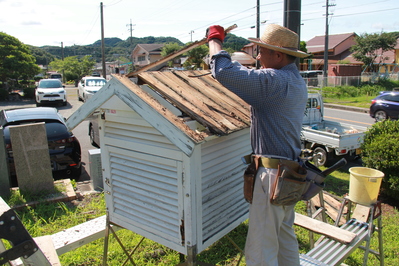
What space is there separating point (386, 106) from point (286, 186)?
1447cm

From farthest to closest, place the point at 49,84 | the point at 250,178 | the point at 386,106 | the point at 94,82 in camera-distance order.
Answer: the point at 49,84 < the point at 94,82 < the point at 386,106 < the point at 250,178

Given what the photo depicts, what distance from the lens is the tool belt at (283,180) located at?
81.9 inches

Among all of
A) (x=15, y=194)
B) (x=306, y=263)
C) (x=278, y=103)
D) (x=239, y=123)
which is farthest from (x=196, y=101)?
(x=15, y=194)

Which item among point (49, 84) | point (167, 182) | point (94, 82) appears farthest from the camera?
point (49, 84)

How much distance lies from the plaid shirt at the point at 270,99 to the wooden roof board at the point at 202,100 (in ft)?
0.87

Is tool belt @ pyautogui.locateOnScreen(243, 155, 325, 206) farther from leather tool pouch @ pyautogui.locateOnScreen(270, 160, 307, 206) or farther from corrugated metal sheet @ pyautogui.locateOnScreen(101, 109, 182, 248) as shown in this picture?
corrugated metal sheet @ pyautogui.locateOnScreen(101, 109, 182, 248)

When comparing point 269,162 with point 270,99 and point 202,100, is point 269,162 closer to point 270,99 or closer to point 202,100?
point 270,99

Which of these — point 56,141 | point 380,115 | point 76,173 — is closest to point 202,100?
point 56,141

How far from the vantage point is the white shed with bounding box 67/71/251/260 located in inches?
86.3

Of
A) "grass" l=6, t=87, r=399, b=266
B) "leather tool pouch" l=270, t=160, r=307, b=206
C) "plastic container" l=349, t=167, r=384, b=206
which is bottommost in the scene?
"grass" l=6, t=87, r=399, b=266

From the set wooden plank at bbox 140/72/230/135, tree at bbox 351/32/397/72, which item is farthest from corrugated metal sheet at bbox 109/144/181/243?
tree at bbox 351/32/397/72

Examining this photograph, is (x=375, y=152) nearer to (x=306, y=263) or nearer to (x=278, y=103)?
(x=306, y=263)

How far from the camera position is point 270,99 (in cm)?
207

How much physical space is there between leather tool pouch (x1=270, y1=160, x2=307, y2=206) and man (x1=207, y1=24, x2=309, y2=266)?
2.4 inches
